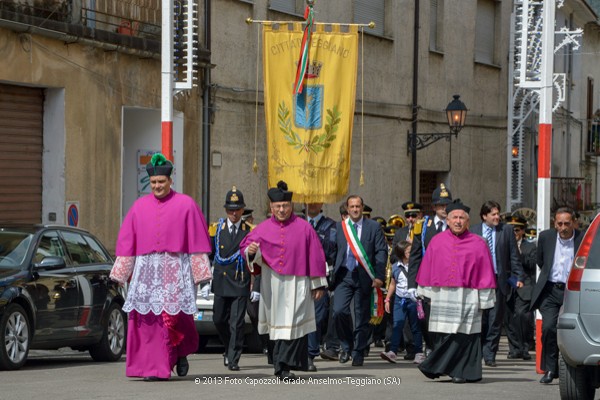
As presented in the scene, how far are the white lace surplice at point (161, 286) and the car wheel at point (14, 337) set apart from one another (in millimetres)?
1506

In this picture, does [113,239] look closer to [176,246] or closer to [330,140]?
[330,140]

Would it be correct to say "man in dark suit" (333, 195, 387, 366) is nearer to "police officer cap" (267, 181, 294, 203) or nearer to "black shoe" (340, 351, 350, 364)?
"black shoe" (340, 351, 350, 364)

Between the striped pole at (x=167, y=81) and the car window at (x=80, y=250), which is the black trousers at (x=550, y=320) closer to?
the striped pole at (x=167, y=81)

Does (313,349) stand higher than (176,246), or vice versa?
(176,246)

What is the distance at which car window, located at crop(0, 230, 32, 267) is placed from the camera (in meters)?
14.0

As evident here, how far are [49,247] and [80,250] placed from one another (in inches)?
28.7

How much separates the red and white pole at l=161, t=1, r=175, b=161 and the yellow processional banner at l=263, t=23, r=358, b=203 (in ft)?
8.09

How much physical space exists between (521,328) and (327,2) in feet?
36.9

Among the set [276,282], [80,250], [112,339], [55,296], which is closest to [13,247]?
[55,296]

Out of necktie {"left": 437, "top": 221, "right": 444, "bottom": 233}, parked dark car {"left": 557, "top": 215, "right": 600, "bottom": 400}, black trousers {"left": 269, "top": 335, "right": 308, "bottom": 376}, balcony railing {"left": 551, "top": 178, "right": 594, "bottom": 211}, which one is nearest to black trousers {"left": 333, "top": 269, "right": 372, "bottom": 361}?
necktie {"left": 437, "top": 221, "right": 444, "bottom": 233}

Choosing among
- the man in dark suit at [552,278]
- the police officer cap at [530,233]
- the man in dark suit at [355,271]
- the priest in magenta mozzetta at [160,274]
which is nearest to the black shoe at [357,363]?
the man in dark suit at [355,271]

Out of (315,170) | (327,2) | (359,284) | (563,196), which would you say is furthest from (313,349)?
(563,196)

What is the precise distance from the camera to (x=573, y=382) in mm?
10828

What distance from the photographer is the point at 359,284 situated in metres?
15.4
